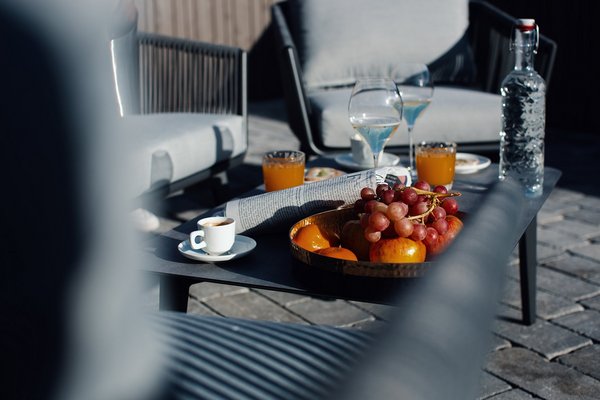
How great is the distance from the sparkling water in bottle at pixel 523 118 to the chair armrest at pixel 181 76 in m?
1.40

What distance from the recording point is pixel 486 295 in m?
0.58

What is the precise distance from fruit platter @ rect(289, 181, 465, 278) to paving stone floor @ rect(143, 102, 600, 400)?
0.13 m

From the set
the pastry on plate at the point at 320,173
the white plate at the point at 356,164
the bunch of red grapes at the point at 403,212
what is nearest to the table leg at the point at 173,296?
the bunch of red grapes at the point at 403,212

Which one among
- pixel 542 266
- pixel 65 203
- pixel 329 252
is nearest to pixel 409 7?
pixel 542 266

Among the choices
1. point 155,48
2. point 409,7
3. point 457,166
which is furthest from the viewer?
point 409,7

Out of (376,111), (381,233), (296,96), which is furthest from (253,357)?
→ (296,96)

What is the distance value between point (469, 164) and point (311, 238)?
863 millimetres

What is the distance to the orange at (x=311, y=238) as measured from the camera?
153cm

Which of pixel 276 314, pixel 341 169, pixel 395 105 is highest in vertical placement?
pixel 395 105

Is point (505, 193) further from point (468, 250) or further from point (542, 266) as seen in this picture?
point (542, 266)

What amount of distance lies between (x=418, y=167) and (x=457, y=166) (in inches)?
7.4

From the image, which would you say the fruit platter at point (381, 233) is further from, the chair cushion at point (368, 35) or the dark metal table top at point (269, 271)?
the chair cushion at point (368, 35)

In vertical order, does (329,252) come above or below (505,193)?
below

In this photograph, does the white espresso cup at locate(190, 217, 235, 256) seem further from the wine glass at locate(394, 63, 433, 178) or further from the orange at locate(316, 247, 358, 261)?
the wine glass at locate(394, 63, 433, 178)
